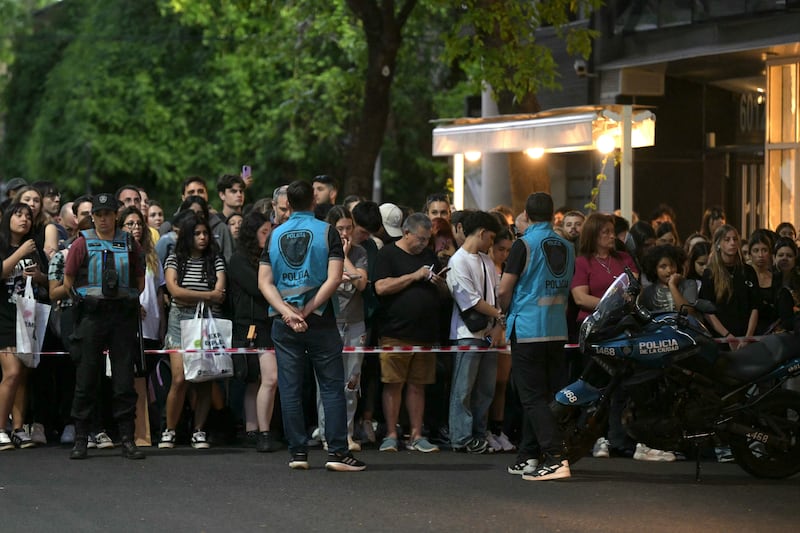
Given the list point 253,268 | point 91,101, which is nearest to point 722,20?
point 253,268

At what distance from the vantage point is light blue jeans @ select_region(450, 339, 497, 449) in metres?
12.5

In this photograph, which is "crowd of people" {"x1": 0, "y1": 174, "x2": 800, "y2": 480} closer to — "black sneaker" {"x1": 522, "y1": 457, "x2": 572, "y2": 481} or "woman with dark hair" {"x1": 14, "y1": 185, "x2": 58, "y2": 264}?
"woman with dark hair" {"x1": 14, "y1": 185, "x2": 58, "y2": 264}

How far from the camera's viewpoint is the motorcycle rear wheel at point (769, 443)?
1093cm

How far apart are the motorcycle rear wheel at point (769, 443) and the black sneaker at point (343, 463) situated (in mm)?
2650

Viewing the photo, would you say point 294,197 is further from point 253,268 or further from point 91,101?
point 91,101

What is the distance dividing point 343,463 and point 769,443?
299cm

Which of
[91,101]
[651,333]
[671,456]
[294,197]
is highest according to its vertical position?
[91,101]

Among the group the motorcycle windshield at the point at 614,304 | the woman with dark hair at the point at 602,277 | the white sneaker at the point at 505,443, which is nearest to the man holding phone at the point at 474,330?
→ the white sneaker at the point at 505,443

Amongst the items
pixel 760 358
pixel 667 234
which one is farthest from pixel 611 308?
pixel 667 234

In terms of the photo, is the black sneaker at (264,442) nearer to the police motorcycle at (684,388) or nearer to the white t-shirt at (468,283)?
the white t-shirt at (468,283)

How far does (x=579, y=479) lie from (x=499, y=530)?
210 centimetres

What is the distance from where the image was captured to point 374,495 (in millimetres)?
10281

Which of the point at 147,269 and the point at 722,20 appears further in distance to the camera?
the point at 722,20

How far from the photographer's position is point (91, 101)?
36438 millimetres
